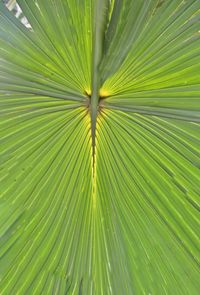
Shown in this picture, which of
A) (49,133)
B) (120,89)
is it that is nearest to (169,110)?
(120,89)

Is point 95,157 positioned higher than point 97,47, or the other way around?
point 97,47

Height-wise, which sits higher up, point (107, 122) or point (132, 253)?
point (107, 122)

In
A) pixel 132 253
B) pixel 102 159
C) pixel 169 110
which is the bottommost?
pixel 132 253

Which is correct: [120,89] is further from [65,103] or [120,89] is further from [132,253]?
[132,253]

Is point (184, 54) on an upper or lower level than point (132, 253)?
upper

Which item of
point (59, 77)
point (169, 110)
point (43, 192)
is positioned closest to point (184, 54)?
point (169, 110)

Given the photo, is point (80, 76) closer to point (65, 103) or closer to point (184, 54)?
point (65, 103)
